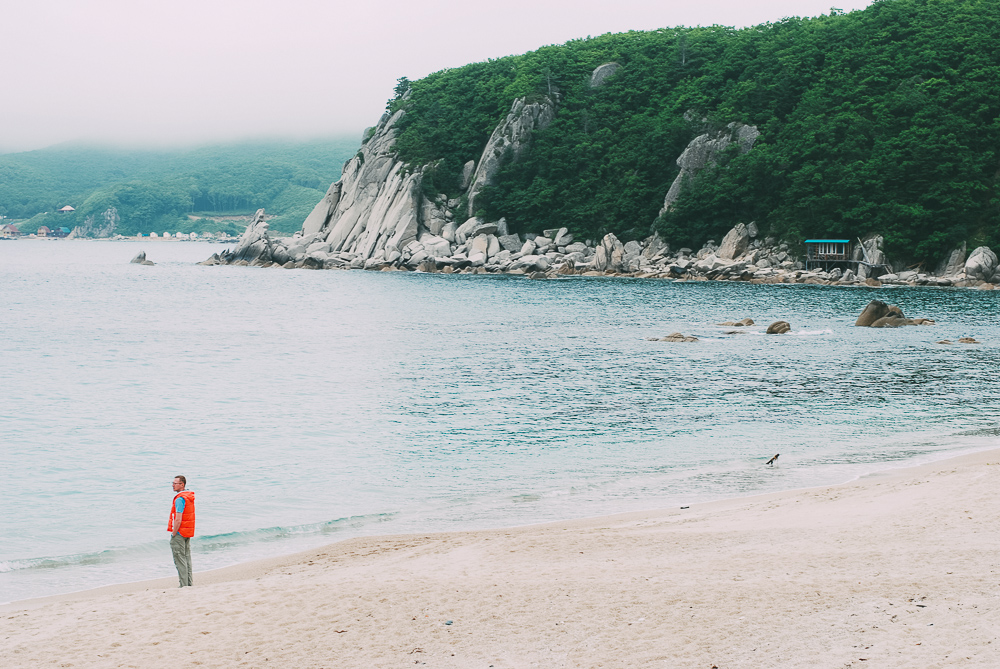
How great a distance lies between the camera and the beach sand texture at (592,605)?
7.48 meters

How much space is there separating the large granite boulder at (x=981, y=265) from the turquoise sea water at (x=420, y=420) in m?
24.3

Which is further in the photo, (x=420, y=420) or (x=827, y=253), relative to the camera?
(x=827, y=253)

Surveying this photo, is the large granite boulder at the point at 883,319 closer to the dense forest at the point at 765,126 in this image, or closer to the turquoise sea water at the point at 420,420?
the turquoise sea water at the point at 420,420

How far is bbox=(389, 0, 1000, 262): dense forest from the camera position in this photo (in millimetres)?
83438

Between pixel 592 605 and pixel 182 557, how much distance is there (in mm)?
5516

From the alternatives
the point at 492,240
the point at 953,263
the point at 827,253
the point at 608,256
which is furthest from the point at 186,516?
the point at 492,240

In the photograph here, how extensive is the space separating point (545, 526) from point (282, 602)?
568 cm

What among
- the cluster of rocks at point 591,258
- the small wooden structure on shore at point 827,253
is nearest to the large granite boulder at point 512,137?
the cluster of rocks at point 591,258

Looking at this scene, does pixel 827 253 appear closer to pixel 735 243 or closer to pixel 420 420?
pixel 735 243

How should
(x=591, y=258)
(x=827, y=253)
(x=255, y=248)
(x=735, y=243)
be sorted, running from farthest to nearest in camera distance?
1. (x=255, y=248)
2. (x=591, y=258)
3. (x=735, y=243)
4. (x=827, y=253)

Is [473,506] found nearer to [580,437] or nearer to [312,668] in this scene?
[580,437]

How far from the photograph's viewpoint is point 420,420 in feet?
79.0

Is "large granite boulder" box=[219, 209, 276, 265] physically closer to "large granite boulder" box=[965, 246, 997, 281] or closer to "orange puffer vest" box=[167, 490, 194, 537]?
"large granite boulder" box=[965, 246, 997, 281]

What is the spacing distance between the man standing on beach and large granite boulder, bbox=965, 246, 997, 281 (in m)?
78.1
